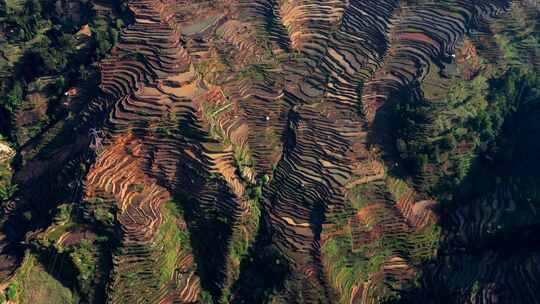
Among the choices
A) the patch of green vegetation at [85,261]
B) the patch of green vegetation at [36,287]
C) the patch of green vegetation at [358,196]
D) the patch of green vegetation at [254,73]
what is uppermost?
the patch of green vegetation at [254,73]

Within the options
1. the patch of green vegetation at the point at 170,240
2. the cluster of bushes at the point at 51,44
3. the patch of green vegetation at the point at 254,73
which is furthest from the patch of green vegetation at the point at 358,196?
the cluster of bushes at the point at 51,44

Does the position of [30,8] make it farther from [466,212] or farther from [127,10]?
[466,212]

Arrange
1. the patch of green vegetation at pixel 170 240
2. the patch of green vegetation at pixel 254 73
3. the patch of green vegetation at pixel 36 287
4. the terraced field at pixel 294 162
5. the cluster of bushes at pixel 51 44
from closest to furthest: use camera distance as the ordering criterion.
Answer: the patch of green vegetation at pixel 36 287, the terraced field at pixel 294 162, the patch of green vegetation at pixel 170 240, the patch of green vegetation at pixel 254 73, the cluster of bushes at pixel 51 44

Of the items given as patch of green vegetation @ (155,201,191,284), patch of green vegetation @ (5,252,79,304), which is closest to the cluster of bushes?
patch of green vegetation @ (155,201,191,284)

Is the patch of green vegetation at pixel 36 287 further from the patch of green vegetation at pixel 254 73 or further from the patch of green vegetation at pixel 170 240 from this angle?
the patch of green vegetation at pixel 254 73

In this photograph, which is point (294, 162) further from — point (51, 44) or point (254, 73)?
point (51, 44)

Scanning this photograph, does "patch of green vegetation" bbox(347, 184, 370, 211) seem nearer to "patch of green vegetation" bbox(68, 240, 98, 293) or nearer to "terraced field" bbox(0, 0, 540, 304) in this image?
"terraced field" bbox(0, 0, 540, 304)

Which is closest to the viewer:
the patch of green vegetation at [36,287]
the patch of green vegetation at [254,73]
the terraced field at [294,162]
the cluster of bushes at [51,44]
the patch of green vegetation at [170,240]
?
the patch of green vegetation at [36,287]

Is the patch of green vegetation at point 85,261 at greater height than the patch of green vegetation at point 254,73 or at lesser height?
lesser

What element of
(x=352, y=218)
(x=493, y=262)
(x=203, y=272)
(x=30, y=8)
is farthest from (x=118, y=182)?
(x=493, y=262)
